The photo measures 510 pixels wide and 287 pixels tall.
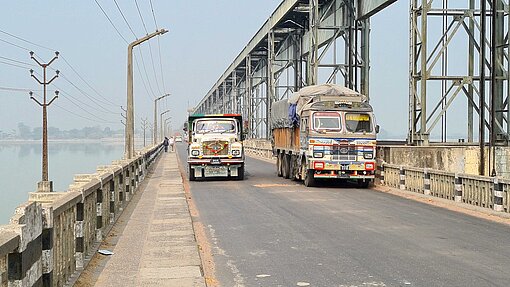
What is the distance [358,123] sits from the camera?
81.6 feet

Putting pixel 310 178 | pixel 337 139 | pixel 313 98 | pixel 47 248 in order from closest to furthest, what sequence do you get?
pixel 47 248, pixel 337 139, pixel 310 178, pixel 313 98

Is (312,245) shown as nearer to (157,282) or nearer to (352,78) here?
(157,282)

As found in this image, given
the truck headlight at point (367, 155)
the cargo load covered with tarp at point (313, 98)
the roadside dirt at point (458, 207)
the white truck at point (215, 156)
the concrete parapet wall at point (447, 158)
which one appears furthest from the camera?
the white truck at point (215, 156)

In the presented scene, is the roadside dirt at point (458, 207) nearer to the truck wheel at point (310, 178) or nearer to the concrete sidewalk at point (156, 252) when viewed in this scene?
the truck wheel at point (310, 178)

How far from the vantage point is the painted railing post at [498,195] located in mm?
16172

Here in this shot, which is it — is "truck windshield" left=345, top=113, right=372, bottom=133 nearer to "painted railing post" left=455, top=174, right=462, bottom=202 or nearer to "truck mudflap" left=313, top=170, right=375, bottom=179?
"truck mudflap" left=313, top=170, right=375, bottom=179

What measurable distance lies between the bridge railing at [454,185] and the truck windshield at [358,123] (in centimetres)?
173

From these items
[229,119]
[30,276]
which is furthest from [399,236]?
[229,119]

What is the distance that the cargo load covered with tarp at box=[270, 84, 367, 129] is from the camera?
2573 centimetres

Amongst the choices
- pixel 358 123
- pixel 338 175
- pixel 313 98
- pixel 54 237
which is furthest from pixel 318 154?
pixel 54 237

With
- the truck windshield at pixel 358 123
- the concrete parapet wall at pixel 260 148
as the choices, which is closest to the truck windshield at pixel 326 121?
the truck windshield at pixel 358 123

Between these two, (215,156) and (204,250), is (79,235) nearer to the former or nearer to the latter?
(204,250)

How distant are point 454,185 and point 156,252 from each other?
10.9 meters

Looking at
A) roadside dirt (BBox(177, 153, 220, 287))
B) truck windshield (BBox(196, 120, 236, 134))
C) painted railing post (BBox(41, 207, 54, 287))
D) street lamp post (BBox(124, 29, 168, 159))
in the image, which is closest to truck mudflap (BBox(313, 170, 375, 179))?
truck windshield (BBox(196, 120, 236, 134))
